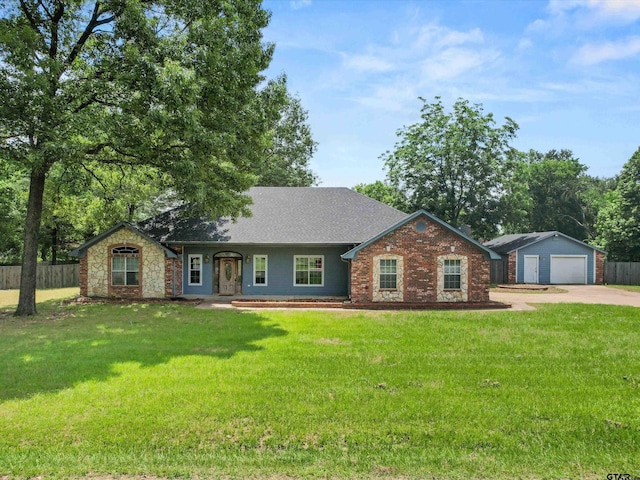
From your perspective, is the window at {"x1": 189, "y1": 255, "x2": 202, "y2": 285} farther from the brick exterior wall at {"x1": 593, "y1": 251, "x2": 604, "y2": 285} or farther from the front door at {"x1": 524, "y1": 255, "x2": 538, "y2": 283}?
the brick exterior wall at {"x1": 593, "y1": 251, "x2": 604, "y2": 285}

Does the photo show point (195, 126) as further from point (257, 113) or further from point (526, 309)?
point (526, 309)

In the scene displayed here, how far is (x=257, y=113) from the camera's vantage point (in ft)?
50.3

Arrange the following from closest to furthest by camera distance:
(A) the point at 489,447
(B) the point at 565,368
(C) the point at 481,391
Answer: (A) the point at 489,447, (C) the point at 481,391, (B) the point at 565,368

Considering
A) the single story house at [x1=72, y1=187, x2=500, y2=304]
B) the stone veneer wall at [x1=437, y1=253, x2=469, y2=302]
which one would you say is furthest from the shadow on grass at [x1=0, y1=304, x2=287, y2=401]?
the stone veneer wall at [x1=437, y1=253, x2=469, y2=302]

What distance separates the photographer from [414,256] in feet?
56.3

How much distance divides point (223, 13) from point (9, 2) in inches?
280

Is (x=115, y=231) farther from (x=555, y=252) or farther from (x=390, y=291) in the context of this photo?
(x=555, y=252)

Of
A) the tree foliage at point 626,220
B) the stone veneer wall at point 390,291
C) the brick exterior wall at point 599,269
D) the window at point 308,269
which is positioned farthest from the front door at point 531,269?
the window at point 308,269

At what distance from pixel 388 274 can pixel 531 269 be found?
1696 cm

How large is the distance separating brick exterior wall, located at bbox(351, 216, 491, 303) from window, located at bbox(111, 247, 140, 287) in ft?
33.6

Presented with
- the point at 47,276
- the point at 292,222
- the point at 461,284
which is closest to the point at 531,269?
the point at 461,284

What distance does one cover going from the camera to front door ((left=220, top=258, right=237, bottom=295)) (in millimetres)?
20375

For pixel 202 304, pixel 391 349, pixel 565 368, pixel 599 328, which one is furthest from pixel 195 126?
pixel 599 328

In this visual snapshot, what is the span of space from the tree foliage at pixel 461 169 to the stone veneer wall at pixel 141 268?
20.3m
